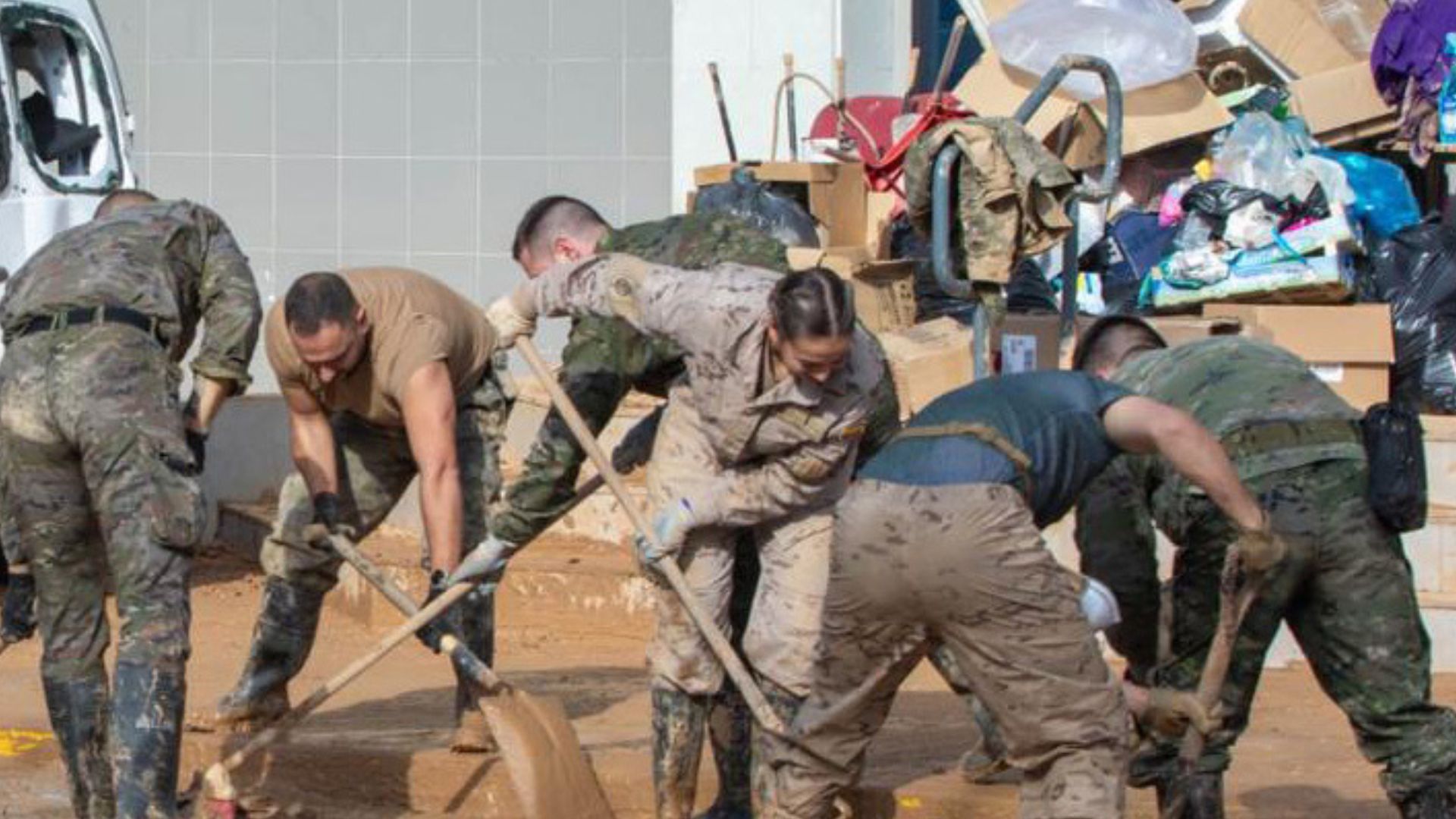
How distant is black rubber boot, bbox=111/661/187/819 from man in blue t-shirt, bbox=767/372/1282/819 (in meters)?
1.88

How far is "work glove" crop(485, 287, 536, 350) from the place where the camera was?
7.56 metres

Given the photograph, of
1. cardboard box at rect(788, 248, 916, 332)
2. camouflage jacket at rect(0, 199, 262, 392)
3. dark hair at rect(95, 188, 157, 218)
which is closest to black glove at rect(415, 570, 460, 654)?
camouflage jacket at rect(0, 199, 262, 392)

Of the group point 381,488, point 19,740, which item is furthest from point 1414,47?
point 19,740

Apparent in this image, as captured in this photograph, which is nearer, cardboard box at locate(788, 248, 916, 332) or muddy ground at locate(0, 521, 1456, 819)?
muddy ground at locate(0, 521, 1456, 819)

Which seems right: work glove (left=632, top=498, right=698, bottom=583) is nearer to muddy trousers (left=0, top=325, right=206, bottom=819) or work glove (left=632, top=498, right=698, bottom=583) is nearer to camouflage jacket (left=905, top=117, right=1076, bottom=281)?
muddy trousers (left=0, top=325, right=206, bottom=819)

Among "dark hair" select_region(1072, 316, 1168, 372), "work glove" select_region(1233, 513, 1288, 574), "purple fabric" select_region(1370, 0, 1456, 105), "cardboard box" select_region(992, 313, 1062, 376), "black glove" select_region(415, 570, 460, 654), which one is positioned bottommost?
"black glove" select_region(415, 570, 460, 654)

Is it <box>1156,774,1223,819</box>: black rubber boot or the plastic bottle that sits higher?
the plastic bottle

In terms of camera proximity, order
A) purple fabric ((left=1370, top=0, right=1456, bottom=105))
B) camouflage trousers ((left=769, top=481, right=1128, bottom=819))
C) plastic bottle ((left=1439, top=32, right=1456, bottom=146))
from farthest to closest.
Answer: purple fabric ((left=1370, top=0, right=1456, bottom=105)), plastic bottle ((left=1439, top=32, right=1456, bottom=146)), camouflage trousers ((left=769, top=481, right=1128, bottom=819))

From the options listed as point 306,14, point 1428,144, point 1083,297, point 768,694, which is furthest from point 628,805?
point 306,14

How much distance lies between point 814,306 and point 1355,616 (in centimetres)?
159

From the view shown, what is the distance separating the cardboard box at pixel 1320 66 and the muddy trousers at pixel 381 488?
5.45 meters

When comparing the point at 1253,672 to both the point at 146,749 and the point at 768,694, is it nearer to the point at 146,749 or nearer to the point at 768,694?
the point at 768,694

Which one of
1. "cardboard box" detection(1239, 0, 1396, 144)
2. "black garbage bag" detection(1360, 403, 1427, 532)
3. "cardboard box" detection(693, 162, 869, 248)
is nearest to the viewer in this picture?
"black garbage bag" detection(1360, 403, 1427, 532)

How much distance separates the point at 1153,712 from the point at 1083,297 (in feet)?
17.2
